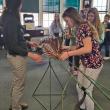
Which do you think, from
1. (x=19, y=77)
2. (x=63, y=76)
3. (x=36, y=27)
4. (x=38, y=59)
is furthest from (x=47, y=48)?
(x=36, y=27)

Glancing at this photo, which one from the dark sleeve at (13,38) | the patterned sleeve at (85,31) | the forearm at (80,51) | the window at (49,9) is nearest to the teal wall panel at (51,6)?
the window at (49,9)

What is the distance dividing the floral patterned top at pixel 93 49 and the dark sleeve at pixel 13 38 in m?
0.74

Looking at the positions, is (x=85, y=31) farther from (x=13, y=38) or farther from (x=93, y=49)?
(x=13, y=38)

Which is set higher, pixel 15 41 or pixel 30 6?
pixel 30 6

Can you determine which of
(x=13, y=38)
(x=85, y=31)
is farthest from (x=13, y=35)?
(x=85, y=31)

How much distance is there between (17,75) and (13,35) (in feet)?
1.89

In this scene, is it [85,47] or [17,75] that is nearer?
[85,47]

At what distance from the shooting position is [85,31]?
3.22 m

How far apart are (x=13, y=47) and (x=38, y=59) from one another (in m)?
0.34

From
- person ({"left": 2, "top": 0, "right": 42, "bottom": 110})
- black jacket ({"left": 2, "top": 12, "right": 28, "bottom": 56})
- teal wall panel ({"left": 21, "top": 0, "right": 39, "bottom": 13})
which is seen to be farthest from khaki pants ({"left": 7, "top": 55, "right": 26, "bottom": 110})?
teal wall panel ({"left": 21, "top": 0, "right": 39, "bottom": 13})

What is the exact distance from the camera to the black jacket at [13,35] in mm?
3566

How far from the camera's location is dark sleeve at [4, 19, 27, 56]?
3562 millimetres

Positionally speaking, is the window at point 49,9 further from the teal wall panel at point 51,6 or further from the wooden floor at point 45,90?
the wooden floor at point 45,90

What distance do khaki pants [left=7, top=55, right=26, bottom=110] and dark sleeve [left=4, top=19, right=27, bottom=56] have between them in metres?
0.13
